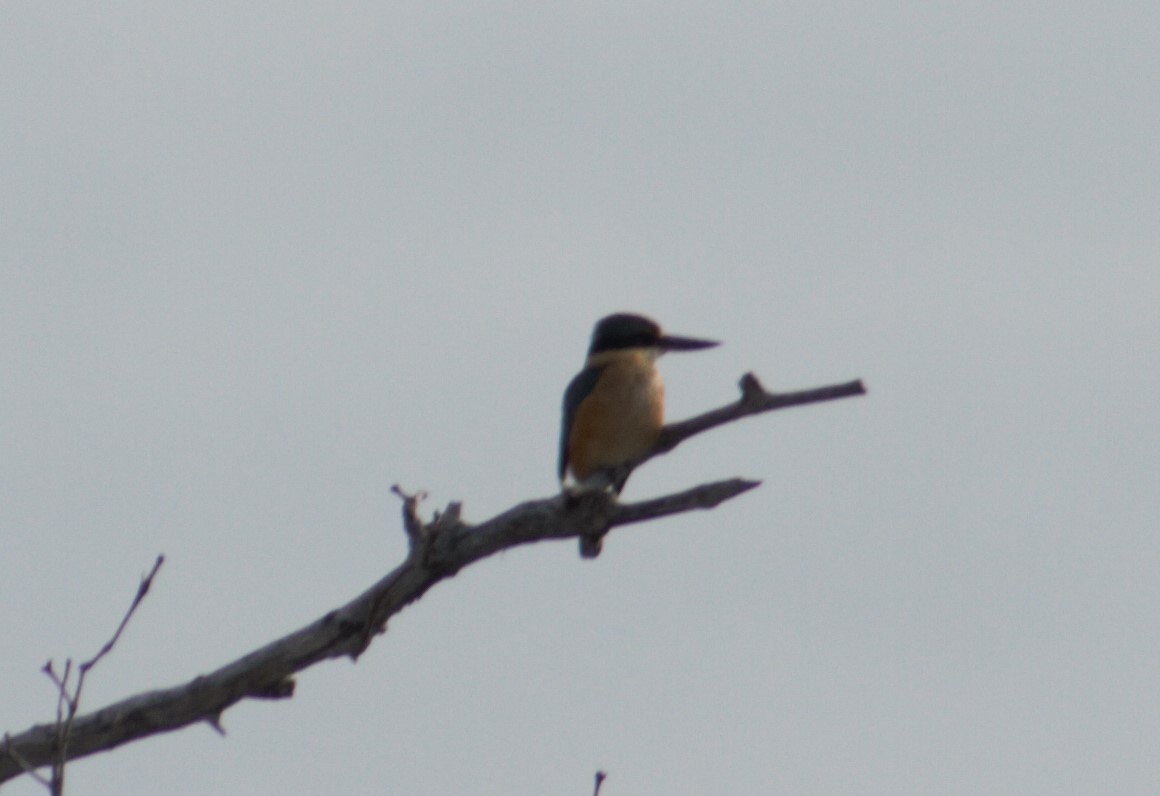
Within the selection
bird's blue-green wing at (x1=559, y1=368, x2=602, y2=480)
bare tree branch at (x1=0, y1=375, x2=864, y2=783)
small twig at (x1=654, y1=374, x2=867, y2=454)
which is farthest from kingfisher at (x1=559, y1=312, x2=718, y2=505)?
bare tree branch at (x1=0, y1=375, x2=864, y2=783)

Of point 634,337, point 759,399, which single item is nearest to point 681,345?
point 634,337

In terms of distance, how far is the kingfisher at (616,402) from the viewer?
9.34m

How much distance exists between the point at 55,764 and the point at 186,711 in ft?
8.76

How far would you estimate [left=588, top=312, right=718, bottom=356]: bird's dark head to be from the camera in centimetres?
1035

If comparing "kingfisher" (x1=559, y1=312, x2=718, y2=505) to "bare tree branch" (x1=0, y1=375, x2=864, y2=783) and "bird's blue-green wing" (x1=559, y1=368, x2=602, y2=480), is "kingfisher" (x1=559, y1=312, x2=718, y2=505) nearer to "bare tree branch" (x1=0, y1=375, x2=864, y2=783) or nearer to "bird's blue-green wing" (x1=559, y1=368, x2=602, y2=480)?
"bird's blue-green wing" (x1=559, y1=368, x2=602, y2=480)

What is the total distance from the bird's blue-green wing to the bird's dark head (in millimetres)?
295

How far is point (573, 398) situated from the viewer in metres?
10.1

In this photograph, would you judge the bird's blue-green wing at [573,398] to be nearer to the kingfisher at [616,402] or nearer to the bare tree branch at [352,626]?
the kingfisher at [616,402]

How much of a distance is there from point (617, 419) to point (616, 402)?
11cm

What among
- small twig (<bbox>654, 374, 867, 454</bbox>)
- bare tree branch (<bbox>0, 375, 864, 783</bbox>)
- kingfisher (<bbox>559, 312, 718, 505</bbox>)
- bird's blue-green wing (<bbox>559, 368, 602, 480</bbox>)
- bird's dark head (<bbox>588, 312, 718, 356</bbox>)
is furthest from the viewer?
bird's dark head (<bbox>588, 312, 718, 356</bbox>)

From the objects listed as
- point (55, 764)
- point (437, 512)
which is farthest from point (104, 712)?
point (55, 764)

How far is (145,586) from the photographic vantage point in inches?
212

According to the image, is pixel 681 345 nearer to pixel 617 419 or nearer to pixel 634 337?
pixel 634 337

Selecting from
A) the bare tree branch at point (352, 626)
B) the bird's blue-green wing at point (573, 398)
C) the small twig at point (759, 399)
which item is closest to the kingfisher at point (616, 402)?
the bird's blue-green wing at point (573, 398)
